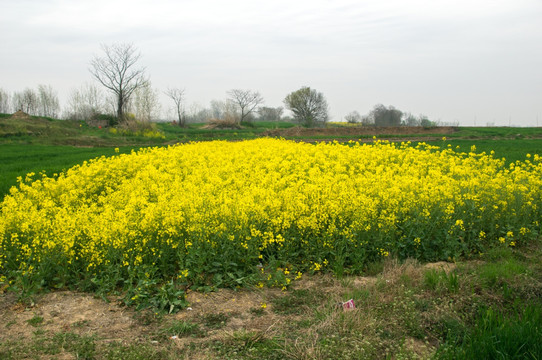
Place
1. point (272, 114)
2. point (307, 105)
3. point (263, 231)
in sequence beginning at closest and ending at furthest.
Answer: point (263, 231) < point (307, 105) < point (272, 114)

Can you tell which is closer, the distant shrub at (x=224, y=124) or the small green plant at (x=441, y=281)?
the small green plant at (x=441, y=281)

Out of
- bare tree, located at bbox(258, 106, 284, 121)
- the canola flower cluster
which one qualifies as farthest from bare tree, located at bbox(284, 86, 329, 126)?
the canola flower cluster

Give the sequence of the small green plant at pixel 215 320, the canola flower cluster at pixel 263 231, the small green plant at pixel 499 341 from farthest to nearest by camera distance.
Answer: the canola flower cluster at pixel 263 231 < the small green plant at pixel 215 320 < the small green plant at pixel 499 341

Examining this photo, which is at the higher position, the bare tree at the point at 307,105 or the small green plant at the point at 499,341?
the bare tree at the point at 307,105

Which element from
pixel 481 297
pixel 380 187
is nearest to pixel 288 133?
pixel 380 187

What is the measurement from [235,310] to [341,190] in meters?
3.17

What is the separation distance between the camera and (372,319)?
3.95 meters

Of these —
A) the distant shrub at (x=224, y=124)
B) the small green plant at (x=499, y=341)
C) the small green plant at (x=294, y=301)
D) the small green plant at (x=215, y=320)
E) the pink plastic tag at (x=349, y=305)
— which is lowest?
the small green plant at (x=215, y=320)

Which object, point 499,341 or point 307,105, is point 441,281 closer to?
point 499,341

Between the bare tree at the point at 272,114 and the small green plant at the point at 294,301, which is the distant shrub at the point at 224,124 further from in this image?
the small green plant at the point at 294,301

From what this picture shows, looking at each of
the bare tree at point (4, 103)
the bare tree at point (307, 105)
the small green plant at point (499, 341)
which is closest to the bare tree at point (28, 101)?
the bare tree at point (4, 103)

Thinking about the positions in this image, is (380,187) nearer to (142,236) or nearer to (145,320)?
(142,236)

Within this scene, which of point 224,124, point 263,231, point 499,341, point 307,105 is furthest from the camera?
point 307,105

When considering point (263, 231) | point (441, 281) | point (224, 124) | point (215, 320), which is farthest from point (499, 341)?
point (224, 124)
